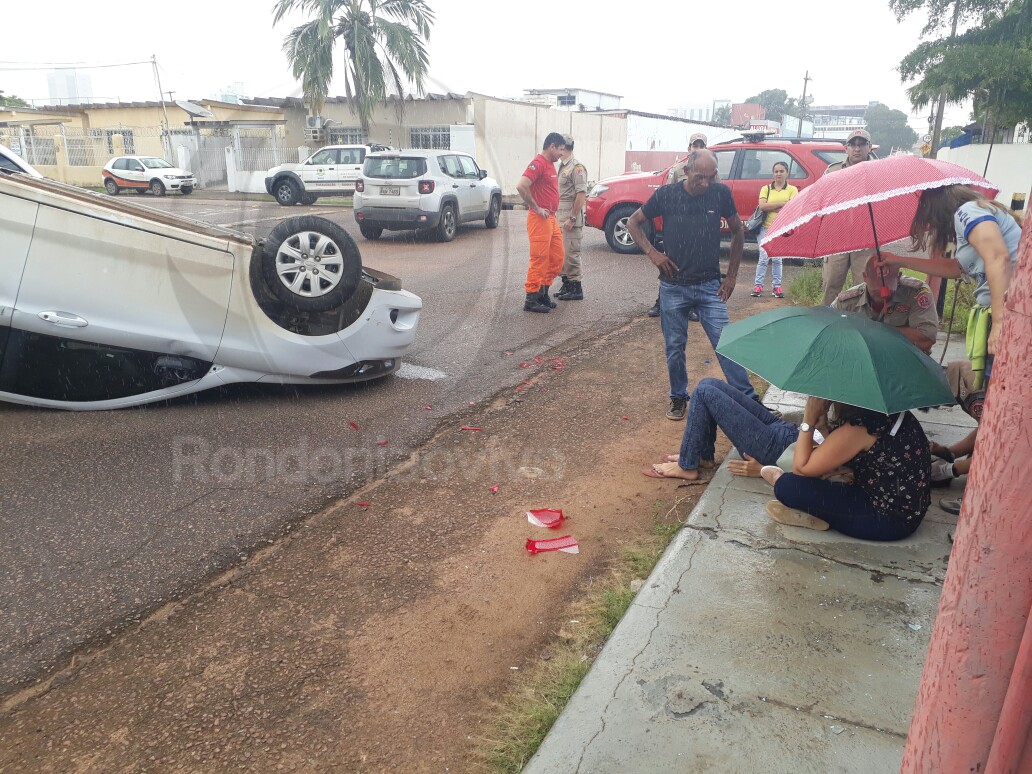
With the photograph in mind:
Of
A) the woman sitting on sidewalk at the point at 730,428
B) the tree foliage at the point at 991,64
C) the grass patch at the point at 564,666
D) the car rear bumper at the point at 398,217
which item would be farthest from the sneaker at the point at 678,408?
the tree foliage at the point at 991,64

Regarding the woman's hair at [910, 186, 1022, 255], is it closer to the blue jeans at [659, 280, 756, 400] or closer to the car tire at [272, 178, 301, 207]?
the blue jeans at [659, 280, 756, 400]

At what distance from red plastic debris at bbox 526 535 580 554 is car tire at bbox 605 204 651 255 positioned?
9.97m

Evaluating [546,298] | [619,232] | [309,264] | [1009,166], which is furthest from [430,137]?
[309,264]

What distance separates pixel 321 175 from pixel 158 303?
62.6 ft

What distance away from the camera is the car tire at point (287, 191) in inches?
900

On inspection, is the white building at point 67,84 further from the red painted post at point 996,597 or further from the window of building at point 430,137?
the red painted post at point 996,597

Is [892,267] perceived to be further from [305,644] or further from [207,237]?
[207,237]

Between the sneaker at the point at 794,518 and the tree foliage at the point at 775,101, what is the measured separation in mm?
101905

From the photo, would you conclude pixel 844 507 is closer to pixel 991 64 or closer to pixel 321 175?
pixel 991 64

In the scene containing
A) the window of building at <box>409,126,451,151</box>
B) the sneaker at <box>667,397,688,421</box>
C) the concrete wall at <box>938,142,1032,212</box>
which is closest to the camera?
the sneaker at <box>667,397,688,421</box>

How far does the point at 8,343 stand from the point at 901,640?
5107mm

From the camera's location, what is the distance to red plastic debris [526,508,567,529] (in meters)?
4.04

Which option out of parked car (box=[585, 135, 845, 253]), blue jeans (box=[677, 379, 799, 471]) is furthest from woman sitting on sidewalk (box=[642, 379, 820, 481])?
parked car (box=[585, 135, 845, 253])

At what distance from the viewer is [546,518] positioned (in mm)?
4086
